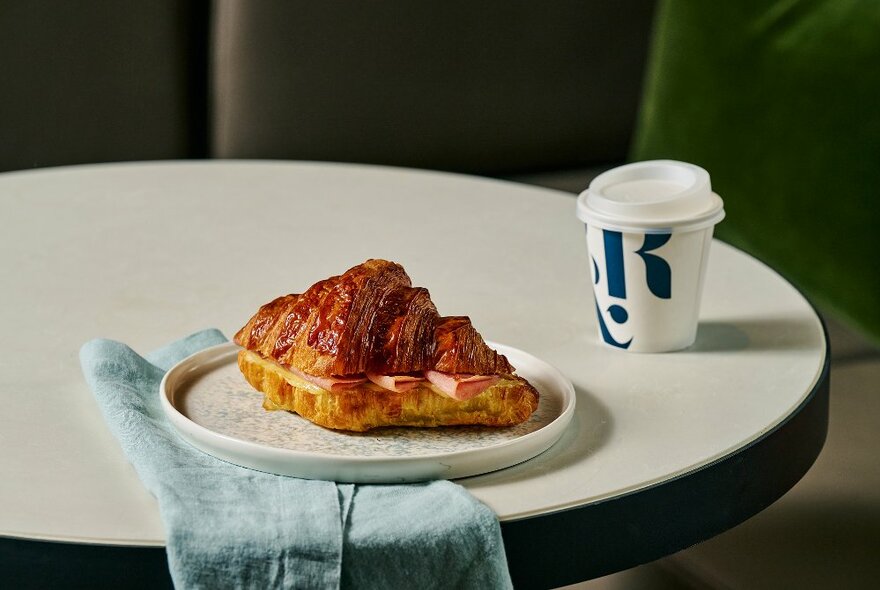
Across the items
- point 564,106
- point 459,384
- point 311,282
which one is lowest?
point 564,106

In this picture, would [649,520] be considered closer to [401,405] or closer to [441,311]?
[401,405]

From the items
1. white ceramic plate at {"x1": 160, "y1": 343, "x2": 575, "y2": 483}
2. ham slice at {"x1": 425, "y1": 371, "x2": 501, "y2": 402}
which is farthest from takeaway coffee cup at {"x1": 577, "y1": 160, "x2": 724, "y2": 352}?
ham slice at {"x1": 425, "y1": 371, "x2": 501, "y2": 402}

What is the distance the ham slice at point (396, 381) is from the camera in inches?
25.3

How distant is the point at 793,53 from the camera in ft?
5.41

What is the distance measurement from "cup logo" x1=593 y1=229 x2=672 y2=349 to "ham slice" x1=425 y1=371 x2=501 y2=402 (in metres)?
0.22

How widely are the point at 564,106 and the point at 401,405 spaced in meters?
1.86

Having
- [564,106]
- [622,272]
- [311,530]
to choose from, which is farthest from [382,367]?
[564,106]

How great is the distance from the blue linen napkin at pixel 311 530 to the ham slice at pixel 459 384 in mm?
61

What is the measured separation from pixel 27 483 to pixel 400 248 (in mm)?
538

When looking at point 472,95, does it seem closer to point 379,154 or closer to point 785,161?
point 379,154

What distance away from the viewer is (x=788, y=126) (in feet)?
5.33

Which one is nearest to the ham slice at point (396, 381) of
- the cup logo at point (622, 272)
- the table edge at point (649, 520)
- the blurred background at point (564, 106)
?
the table edge at point (649, 520)

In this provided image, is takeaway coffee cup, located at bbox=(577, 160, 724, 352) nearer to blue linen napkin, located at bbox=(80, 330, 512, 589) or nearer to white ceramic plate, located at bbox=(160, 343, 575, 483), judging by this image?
white ceramic plate, located at bbox=(160, 343, 575, 483)

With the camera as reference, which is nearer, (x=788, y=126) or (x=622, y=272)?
(x=622, y=272)
